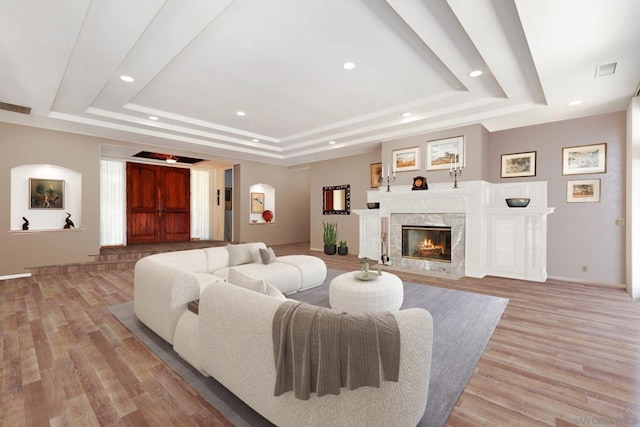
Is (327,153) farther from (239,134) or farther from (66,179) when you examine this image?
(66,179)

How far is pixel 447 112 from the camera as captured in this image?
490 centimetres

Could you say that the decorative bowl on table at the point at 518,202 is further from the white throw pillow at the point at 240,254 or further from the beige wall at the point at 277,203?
the beige wall at the point at 277,203

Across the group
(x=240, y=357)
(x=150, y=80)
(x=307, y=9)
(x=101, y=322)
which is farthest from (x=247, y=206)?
(x=240, y=357)

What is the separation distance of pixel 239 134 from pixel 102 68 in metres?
3.38

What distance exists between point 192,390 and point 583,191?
6.28m

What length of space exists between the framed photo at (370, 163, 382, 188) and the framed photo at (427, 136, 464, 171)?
5.74 feet

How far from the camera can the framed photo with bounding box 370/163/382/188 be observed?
24.4 feet

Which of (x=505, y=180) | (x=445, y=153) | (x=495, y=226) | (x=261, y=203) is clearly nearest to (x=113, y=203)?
(x=261, y=203)

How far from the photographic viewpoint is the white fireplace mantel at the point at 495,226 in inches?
196

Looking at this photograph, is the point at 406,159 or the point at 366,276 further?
the point at 406,159

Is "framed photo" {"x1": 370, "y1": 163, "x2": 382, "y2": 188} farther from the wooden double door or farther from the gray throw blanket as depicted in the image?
the gray throw blanket

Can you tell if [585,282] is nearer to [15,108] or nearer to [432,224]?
[432,224]

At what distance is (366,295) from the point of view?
3.08 m

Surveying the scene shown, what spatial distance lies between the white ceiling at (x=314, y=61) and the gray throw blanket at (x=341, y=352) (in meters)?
2.51
